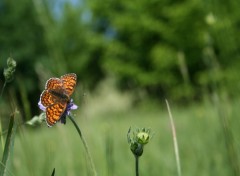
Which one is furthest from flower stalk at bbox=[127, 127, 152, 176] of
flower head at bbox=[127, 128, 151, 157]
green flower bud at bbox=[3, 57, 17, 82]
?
green flower bud at bbox=[3, 57, 17, 82]

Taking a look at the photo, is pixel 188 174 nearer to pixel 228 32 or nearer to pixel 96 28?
pixel 228 32

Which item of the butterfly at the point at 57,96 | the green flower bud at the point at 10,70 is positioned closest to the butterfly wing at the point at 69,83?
the butterfly at the point at 57,96

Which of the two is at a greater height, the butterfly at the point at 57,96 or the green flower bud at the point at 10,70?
the green flower bud at the point at 10,70

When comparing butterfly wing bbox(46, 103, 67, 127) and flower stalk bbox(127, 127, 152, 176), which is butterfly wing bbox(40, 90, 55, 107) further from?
flower stalk bbox(127, 127, 152, 176)

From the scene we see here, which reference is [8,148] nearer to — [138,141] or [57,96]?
[57,96]

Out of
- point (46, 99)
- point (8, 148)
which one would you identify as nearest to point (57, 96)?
point (46, 99)

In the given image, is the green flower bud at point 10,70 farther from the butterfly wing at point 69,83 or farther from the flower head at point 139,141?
the flower head at point 139,141

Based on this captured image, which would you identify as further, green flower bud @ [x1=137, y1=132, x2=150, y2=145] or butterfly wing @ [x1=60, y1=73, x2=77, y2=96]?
butterfly wing @ [x1=60, y1=73, x2=77, y2=96]
